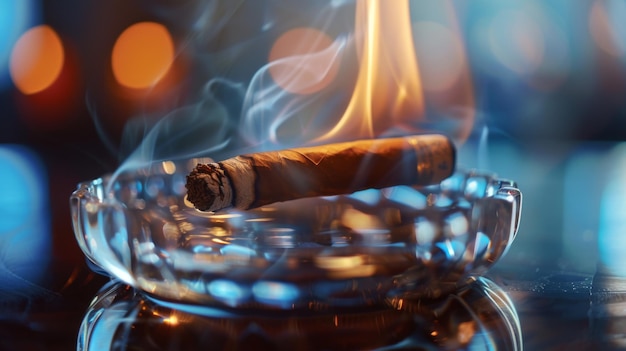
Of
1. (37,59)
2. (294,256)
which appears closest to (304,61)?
(37,59)

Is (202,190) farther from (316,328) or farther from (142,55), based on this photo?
(142,55)

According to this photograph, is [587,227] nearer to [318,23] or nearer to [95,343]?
[95,343]

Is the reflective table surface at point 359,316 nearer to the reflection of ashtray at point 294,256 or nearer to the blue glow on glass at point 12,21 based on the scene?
the reflection of ashtray at point 294,256

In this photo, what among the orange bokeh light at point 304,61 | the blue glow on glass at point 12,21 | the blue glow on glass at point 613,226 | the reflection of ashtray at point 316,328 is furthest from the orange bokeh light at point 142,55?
the reflection of ashtray at point 316,328

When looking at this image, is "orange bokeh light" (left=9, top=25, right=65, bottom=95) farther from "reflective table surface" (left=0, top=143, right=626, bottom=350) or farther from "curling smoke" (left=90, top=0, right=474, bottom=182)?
"reflective table surface" (left=0, top=143, right=626, bottom=350)

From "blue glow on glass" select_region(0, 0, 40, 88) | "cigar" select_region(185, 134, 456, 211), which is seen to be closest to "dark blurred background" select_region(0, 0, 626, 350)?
"blue glow on glass" select_region(0, 0, 40, 88)
